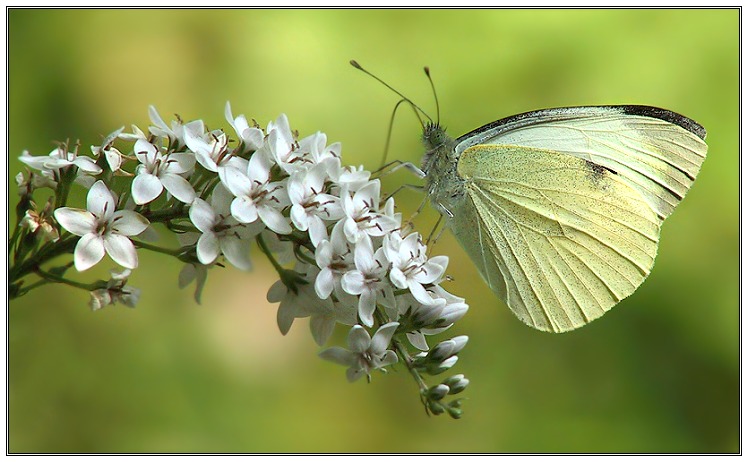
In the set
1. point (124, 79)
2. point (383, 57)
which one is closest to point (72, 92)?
point (124, 79)

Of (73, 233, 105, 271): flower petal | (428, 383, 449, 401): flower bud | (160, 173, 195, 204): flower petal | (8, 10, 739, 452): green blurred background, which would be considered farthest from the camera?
(8, 10, 739, 452): green blurred background

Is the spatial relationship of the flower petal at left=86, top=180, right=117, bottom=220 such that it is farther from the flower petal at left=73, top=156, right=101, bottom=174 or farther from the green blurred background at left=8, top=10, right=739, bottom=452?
the green blurred background at left=8, top=10, right=739, bottom=452

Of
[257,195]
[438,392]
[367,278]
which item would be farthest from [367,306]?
[257,195]

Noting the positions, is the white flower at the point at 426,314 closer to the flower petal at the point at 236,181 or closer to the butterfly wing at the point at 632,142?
the flower petal at the point at 236,181

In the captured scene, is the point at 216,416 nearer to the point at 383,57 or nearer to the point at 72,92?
the point at 72,92

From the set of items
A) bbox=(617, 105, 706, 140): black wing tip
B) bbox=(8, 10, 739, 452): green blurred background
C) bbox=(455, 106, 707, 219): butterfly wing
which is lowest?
bbox=(8, 10, 739, 452): green blurred background

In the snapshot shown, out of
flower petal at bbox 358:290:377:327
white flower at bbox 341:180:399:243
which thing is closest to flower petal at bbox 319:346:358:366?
flower petal at bbox 358:290:377:327
